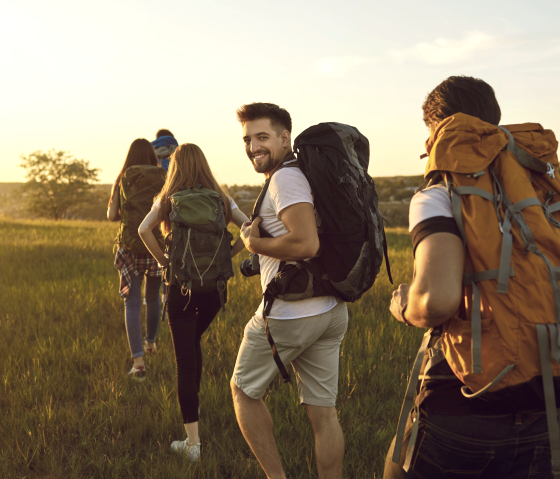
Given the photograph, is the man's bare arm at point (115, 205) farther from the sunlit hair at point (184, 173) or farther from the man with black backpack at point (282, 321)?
the man with black backpack at point (282, 321)

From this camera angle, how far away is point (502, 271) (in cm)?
149

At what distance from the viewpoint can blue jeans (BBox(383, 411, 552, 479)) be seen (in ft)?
A: 5.22

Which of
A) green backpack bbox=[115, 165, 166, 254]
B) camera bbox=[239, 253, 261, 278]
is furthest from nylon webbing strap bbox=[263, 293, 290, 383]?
green backpack bbox=[115, 165, 166, 254]

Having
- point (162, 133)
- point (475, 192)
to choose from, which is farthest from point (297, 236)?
point (162, 133)

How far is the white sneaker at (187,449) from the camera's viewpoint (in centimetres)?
329

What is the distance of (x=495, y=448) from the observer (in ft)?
5.22

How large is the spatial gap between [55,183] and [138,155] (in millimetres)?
59642

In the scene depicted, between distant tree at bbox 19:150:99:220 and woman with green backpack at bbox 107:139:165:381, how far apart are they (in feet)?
191

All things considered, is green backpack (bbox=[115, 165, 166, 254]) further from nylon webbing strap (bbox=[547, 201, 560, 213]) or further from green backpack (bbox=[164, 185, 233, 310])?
nylon webbing strap (bbox=[547, 201, 560, 213])

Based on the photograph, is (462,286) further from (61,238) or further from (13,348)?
(61,238)

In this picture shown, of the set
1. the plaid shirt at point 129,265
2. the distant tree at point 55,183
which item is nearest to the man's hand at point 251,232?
the plaid shirt at point 129,265

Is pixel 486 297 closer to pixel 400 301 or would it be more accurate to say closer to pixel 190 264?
pixel 400 301

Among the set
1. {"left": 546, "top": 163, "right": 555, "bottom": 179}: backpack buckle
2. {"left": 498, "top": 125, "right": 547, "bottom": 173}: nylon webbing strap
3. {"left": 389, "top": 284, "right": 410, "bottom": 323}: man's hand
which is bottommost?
{"left": 389, "top": 284, "right": 410, "bottom": 323}: man's hand

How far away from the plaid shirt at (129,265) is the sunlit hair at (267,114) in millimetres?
2457
